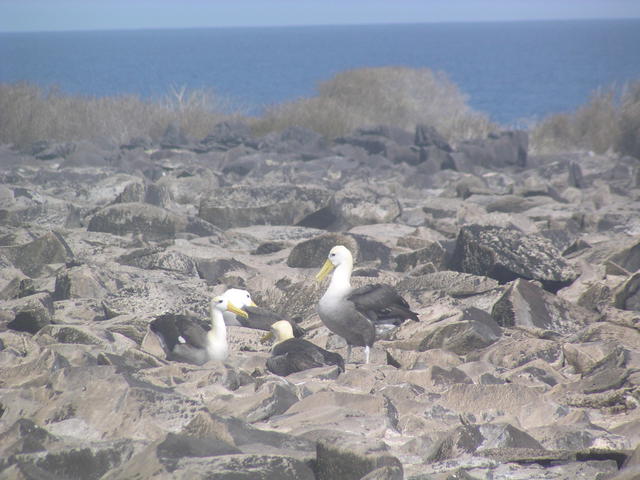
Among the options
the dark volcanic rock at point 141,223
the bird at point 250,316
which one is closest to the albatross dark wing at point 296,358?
the bird at point 250,316

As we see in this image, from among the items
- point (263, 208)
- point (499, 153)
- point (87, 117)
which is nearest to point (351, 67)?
point (87, 117)

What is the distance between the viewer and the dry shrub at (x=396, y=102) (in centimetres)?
2489

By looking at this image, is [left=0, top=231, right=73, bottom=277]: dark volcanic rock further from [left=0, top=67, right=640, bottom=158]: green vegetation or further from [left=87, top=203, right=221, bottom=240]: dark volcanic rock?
[left=0, top=67, right=640, bottom=158]: green vegetation

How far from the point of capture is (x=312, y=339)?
711cm

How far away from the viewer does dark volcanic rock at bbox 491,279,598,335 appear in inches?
279

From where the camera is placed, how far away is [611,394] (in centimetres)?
504

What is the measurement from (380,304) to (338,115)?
698 inches

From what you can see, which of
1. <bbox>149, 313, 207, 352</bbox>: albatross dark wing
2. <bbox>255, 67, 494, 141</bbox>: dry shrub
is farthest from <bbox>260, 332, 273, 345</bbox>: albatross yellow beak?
<bbox>255, 67, 494, 141</bbox>: dry shrub

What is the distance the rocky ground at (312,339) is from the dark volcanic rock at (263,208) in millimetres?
30

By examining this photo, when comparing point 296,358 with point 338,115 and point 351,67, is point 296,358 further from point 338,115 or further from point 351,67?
point 351,67

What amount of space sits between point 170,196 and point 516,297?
7852mm

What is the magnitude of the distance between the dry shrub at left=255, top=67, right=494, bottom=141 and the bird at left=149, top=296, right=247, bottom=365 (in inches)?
717

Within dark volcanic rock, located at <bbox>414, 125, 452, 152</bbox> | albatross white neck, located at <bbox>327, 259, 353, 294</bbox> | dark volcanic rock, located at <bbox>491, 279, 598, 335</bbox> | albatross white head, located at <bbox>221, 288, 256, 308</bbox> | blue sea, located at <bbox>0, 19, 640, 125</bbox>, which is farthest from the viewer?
blue sea, located at <bbox>0, 19, 640, 125</bbox>

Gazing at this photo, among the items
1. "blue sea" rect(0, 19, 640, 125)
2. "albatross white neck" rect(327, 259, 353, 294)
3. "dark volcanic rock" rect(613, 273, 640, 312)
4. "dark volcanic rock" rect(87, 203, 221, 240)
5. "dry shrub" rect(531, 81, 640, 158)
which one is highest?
"albatross white neck" rect(327, 259, 353, 294)
